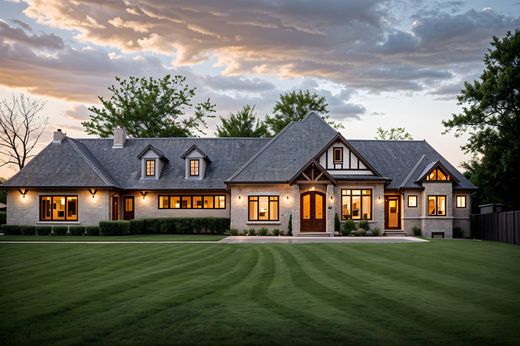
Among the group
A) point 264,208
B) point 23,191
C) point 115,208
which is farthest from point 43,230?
point 264,208

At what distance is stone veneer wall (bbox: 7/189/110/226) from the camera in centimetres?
3356

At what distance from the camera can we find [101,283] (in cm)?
1188

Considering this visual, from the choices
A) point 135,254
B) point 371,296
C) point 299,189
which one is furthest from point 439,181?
point 371,296

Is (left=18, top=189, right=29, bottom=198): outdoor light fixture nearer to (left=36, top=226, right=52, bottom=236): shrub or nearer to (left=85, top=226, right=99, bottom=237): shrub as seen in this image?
(left=36, top=226, right=52, bottom=236): shrub

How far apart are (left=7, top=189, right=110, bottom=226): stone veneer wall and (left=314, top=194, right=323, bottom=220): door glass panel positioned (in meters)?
14.5

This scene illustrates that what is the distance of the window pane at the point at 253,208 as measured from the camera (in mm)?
32375

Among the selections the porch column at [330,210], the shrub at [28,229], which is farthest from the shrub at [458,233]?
the shrub at [28,229]

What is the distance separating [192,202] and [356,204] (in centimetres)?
1202

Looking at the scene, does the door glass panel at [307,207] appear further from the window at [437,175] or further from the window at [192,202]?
the window at [437,175]

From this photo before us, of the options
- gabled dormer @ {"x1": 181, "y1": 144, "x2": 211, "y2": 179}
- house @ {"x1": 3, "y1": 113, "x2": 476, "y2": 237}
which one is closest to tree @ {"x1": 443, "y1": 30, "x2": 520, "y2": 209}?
house @ {"x1": 3, "y1": 113, "x2": 476, "y2": 237}

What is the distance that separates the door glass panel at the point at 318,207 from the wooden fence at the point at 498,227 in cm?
1116

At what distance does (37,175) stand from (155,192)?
8.44 metres

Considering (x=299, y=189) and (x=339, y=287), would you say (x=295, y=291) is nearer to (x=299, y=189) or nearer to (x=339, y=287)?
(x=339, y=287)

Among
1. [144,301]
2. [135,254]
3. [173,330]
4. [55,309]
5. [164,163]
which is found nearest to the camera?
[173,330]
